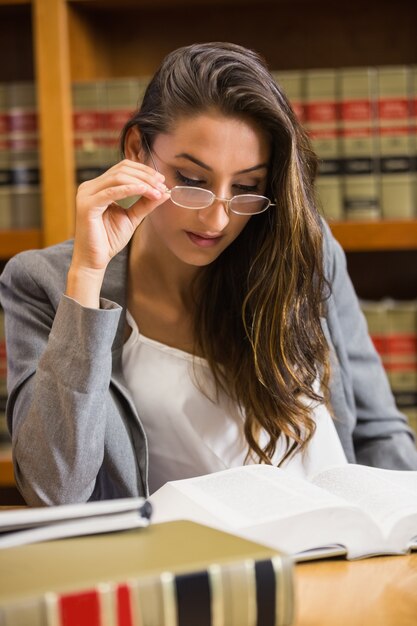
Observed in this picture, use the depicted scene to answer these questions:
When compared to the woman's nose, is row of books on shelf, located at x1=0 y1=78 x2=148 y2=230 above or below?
above

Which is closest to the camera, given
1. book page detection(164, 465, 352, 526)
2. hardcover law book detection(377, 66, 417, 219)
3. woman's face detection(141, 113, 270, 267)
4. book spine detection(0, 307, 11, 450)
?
book page detection(164, 465, 352, 526)

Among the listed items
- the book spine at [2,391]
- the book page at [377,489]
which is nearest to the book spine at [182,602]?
the book page at [377,489]

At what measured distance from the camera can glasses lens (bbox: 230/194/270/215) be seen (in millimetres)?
1253

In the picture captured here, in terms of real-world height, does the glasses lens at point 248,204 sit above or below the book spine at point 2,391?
above

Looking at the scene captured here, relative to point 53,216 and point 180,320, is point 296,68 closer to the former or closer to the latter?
point 53,216

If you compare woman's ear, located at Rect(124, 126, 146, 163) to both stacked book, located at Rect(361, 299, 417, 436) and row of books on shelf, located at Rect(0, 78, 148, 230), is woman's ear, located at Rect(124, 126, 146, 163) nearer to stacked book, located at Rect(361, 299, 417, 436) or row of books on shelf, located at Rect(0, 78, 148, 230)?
row of books on shelf, located at Rect(0, 78, 148, 230)

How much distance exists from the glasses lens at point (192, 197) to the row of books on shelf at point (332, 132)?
0.83 meters

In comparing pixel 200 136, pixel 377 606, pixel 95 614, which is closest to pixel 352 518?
pixel 377 606

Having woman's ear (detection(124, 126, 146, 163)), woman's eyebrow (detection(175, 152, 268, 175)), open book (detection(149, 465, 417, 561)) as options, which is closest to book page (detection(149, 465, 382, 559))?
open book (detection(149, 465, 417, 561))

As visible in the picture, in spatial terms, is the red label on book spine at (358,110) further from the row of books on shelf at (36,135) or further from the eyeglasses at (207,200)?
the eyeglasses at (207,200)

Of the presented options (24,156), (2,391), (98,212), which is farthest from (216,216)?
(2,391)

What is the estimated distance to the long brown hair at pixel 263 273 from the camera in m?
1.28

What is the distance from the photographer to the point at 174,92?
1294mm

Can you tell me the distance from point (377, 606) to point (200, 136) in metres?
0.70
